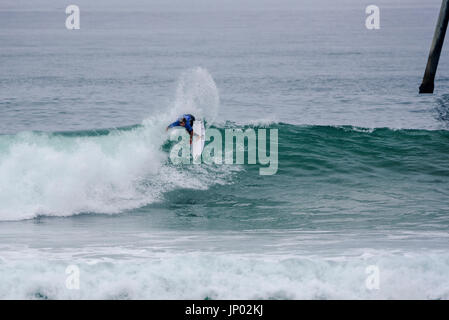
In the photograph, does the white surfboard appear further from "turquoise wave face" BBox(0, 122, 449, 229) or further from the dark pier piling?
the dark pier piling

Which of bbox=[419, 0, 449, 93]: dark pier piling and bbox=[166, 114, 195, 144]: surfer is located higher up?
bbox=[419, 0, 449, 93]: dark pier piling

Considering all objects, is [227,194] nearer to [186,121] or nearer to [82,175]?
[186,121]

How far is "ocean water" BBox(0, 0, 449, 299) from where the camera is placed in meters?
8.06

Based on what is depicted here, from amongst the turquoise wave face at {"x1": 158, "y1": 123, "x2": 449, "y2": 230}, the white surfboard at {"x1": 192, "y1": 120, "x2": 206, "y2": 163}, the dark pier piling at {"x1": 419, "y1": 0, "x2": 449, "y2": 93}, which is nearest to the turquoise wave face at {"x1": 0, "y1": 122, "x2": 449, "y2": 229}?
the turquoise wave face at {"x1": 158, "y1": 123, "x2": 449, "y2": 230}

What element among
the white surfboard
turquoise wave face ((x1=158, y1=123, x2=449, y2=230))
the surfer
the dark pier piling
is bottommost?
turquoise wave face ((x1=158, y1=123, x2=449, y2=230))

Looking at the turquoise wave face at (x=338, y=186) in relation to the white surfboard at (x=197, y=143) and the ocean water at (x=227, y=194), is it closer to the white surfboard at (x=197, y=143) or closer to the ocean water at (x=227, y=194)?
the ocean water at (x=227, y=194)

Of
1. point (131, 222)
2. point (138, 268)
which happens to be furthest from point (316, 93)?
point (138, 268)

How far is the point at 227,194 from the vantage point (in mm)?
13594

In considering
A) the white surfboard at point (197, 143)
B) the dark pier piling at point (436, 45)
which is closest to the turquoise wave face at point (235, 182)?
the white surfboard at point (197, 143)

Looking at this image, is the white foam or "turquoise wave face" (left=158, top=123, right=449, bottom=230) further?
the white foam

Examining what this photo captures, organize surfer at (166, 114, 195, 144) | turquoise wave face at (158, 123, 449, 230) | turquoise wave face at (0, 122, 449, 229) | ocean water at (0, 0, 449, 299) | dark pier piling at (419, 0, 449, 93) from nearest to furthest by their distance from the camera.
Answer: ocean water at (0, 0, 449, 299), turquoise wave face at (158, 123, 449, 230), turquoise wave face at (0, 122, 449, 229), surfer at (166, 114, 195, 144), dark pier piling at (419, 0, 449, 93)

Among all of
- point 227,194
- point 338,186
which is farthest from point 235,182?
point 338,186

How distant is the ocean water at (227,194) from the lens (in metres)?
8.06
